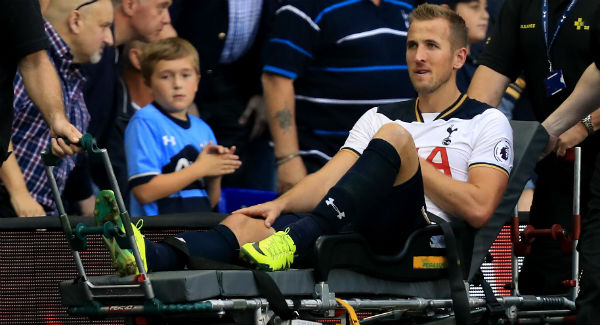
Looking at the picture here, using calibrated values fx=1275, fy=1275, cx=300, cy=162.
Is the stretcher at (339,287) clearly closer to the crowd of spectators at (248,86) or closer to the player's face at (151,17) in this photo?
the crowd of spectators at (248,86)

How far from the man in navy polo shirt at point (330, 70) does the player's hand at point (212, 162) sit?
555 millimetres

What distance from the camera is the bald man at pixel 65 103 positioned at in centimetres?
743

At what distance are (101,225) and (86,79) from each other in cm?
283

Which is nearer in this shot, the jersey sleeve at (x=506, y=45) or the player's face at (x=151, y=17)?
the jersey sleeve at (x=506, y=45)

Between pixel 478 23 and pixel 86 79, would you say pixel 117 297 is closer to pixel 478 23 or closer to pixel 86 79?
pixel 86 79

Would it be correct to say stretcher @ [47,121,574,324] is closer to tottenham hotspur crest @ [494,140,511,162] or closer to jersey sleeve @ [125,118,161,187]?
tottenham hotspur crest @ [494,140,511,162]

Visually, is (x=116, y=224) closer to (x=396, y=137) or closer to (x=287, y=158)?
(x=396, y=137)

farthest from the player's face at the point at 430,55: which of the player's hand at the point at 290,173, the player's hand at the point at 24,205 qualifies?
the player's hand at the point at 24,205

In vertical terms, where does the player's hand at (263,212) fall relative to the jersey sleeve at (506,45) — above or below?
below

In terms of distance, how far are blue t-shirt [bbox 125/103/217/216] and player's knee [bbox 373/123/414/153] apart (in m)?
2.36

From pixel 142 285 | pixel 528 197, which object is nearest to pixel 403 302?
pixel 142 285

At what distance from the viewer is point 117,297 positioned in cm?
546

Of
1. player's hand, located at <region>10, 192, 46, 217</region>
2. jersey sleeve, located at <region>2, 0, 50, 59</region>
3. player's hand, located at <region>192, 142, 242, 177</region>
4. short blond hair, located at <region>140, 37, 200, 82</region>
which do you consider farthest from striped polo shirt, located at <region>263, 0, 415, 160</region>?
jersey sleeve, located at <region>2, 0, 50, 59</region>

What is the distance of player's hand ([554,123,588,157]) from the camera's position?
6609 mm
